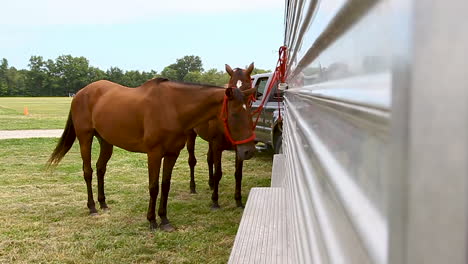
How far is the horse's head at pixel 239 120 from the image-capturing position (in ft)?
14.3

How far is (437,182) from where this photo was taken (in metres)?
0.24

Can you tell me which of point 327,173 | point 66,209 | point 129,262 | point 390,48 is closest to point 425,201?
point 390,48

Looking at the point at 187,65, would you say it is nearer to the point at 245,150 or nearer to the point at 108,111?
the point at 108,111

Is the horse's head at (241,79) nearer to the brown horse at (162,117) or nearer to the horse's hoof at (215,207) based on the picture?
the brown horse at (162,117)

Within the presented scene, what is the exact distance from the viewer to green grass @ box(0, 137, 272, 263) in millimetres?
4059

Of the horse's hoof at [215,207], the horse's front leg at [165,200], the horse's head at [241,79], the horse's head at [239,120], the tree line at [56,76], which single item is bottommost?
the horse's hoof at [215,207]

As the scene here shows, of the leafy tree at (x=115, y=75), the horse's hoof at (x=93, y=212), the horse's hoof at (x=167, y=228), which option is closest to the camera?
the horse's hoof at (x=167, y=228)

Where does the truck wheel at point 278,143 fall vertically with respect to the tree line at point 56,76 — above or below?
below

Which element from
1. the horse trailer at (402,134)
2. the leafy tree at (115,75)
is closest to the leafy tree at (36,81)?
the leafy tree at (115,75)

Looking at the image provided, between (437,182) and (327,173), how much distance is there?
0.45 m

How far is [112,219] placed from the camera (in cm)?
517

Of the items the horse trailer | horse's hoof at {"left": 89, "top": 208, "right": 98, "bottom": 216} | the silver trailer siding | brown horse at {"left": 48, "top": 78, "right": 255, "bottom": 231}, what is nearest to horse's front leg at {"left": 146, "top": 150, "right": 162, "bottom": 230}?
brown horse at {"left": 48, "top": 78, "right": 255, "bottom": 231}

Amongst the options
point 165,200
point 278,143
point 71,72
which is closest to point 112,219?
point 165,200

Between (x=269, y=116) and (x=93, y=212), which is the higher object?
(x=269, y=116)
